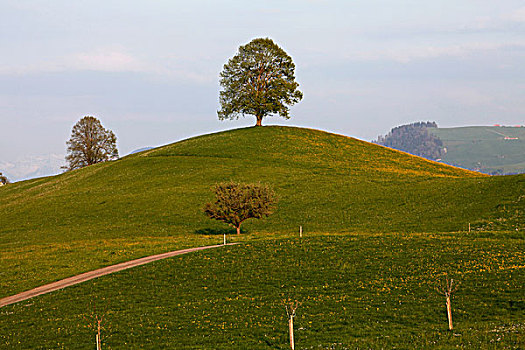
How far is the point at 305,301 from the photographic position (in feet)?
81.9

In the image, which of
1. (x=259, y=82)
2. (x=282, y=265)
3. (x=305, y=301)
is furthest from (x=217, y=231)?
(x=259, y=82)

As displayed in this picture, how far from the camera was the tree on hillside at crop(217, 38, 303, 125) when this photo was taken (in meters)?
107

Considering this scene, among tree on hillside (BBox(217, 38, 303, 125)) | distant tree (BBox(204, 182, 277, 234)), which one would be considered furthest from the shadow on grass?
tree on hillside (BBox(217, 38, 303, 125))

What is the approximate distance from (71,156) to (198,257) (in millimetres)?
98857

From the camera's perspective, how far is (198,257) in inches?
1427

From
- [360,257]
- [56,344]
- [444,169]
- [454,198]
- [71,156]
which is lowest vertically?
[56,344]

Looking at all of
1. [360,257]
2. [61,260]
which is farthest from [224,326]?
[61,260]

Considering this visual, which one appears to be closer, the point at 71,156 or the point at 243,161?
the point at 243,161

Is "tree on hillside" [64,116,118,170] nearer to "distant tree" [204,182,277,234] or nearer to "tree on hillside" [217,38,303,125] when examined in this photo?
"tree on hillside" [217,38,303,125]

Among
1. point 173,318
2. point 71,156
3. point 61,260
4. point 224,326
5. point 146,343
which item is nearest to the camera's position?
point 146,343

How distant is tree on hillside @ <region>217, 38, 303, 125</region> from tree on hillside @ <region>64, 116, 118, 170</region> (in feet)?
122

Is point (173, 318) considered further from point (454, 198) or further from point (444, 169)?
point (444, 169)

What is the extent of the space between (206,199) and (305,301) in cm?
4344

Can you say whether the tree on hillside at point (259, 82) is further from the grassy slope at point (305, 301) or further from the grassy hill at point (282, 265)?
the grassy slope at point (305, 301)
